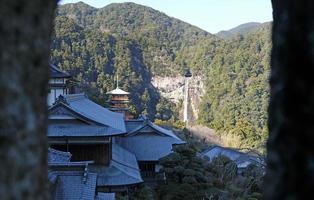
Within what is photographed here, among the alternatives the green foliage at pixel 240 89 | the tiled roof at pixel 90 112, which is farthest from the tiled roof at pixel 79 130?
the green foliage at pixel 240 89

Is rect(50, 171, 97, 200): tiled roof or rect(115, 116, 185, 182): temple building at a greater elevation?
rect(50, 171, 97, 200): tiled roof

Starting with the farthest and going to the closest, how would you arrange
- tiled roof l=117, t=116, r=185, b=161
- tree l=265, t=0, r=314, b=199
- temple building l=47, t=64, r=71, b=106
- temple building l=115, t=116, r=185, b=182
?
temple building l=47, t=64, r=71, b=106, tiled roof l=117, t=116, r=185, b=161, temple building l=115, t=116, r=185, b=182, tree l=265, t=0, r=314, b=199

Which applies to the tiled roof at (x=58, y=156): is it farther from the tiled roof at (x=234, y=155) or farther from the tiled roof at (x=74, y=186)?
the tiled roof at (x=234, y=155)

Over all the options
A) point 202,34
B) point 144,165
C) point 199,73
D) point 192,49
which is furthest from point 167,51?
point 144,165

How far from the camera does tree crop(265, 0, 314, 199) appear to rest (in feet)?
3.45

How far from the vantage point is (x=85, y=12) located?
86.2 meters

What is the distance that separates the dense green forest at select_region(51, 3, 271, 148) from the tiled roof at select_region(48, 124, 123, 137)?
2205 cm

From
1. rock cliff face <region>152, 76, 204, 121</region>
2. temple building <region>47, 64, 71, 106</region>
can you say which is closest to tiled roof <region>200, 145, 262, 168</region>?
temple building <region>47, 64, 71, 106</region>

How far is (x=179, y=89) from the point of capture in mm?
62281

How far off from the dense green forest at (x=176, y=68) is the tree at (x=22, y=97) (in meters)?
32.1

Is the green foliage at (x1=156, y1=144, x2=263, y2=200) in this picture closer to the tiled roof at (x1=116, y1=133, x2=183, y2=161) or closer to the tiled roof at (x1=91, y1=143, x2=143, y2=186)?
the tiled roof at (x1=91, y1=143, x2=143, y2=186)

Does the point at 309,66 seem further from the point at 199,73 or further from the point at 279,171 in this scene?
the point at 199,73

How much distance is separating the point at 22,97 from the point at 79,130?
11.2m

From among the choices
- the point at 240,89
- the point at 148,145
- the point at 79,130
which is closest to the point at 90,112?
the point at 79,130
